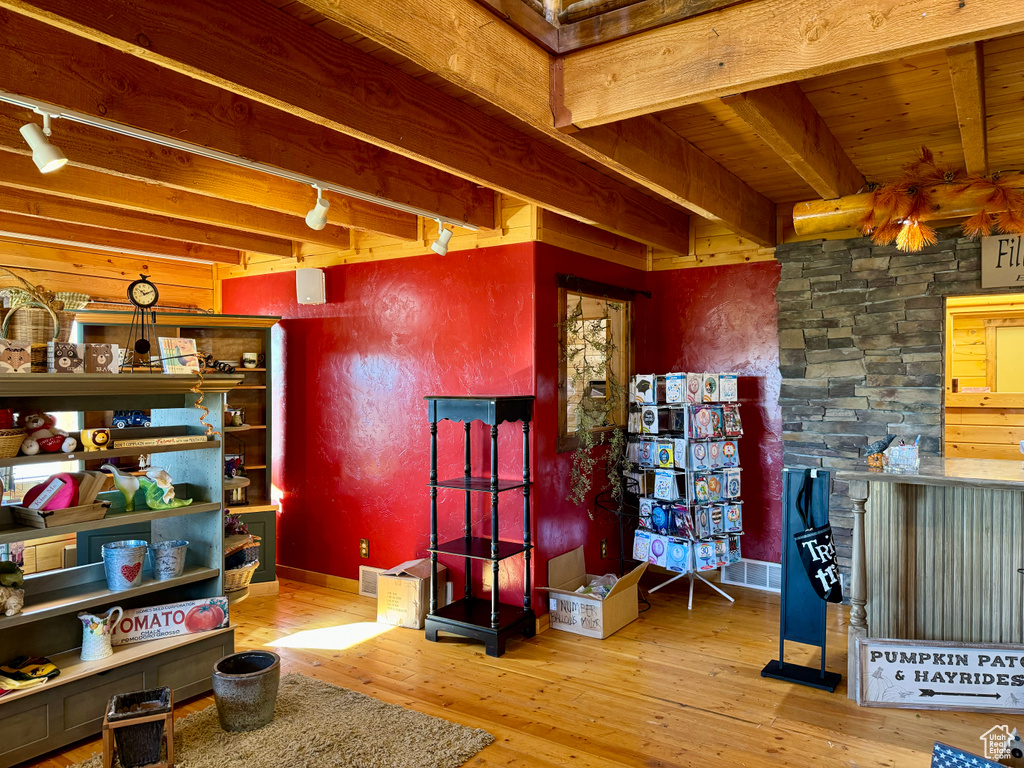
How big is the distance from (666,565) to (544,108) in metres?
3.24

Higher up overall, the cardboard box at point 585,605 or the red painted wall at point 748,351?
the red painted wall at point 748,351

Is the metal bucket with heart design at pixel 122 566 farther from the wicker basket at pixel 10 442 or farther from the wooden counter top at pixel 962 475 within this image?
the wooden counter top at pixel 962 475

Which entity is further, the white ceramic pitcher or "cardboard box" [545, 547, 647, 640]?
"cardboard box" [545, 547, 647, 640]

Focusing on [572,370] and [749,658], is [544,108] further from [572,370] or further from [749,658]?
[749,658]

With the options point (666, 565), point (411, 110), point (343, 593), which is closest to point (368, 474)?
point (343, 593)

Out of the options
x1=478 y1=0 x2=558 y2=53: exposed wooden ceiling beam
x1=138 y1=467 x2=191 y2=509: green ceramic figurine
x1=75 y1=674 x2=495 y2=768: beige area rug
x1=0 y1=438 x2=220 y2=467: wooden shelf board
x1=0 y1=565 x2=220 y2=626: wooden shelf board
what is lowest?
x1=75 y1=674 x2=495 y2=768: beige area rug

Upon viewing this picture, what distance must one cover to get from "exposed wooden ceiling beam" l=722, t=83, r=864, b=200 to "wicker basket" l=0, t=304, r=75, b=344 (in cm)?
282

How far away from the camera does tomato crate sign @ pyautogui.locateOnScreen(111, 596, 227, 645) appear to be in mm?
3162

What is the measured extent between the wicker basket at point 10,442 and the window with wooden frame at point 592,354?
2.84 m

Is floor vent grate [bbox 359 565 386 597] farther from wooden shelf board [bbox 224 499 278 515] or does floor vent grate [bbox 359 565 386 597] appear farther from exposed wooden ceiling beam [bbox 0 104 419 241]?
exposed wooden ceiling beam [bbox 0 104 419 241]

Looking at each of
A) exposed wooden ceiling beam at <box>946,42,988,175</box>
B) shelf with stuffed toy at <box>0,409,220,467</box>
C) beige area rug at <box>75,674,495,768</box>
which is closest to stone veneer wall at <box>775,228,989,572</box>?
exposed wooden ceiling beam at <box>946,42,988,175</box>

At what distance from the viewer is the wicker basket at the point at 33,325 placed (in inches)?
113

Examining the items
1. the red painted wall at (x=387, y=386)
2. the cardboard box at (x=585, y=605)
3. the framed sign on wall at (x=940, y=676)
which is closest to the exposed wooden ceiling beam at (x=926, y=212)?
the red painted wall at (x=387, y=386)

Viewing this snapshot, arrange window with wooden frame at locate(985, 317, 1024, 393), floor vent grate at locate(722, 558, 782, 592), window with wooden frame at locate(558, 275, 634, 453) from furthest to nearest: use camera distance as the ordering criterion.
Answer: window with wooden frame at locate(985, 317, 1024, 393), floor vent grate at locate(722, 558, 782, 592), window with wooden frame at locate(558, 275, 634, 453)
